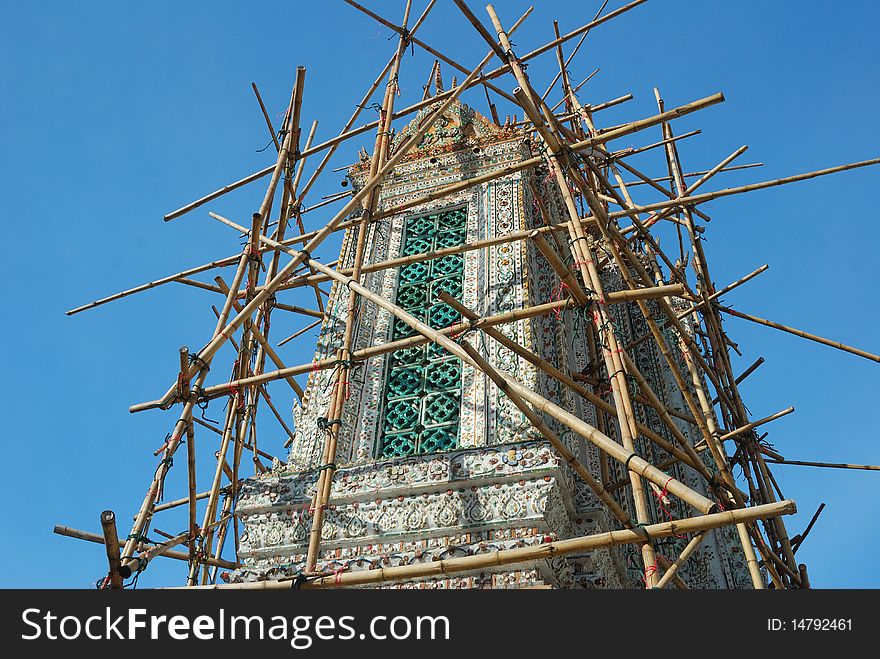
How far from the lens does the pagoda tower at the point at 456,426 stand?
6332 mm

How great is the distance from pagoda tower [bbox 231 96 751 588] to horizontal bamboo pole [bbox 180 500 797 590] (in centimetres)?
49

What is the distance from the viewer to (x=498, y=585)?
6043mm

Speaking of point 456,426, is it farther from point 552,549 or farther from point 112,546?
point 112,546

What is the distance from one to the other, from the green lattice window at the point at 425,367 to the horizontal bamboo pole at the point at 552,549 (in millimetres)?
2176

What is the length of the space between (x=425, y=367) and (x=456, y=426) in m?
0.80

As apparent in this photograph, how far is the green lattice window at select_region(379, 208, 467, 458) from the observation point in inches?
290

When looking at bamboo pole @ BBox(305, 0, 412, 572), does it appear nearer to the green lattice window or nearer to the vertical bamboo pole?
the green lattice window

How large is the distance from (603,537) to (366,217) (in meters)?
3.94

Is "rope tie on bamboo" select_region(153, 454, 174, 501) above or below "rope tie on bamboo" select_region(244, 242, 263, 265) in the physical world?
below

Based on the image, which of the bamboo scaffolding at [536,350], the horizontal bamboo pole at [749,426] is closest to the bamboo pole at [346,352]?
the bamboo scaffolding at [536,350]

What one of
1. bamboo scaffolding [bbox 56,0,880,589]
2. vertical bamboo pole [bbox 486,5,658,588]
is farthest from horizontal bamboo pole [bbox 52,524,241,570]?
vertical bamboo pole [bbox 486,5,658,588]

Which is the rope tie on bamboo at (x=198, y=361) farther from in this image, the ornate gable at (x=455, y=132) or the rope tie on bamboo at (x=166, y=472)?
the ornate gable at (x=455, y=132)
